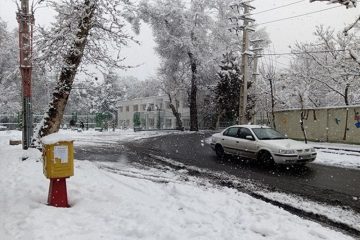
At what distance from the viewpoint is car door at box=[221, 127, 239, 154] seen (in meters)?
14.1

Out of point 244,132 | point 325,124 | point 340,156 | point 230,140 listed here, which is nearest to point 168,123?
point 325,124

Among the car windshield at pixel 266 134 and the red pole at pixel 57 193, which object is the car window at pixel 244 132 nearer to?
the car windshield at pixel 266 134

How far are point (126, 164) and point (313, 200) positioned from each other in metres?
6.81

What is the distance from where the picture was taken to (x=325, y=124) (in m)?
21.3

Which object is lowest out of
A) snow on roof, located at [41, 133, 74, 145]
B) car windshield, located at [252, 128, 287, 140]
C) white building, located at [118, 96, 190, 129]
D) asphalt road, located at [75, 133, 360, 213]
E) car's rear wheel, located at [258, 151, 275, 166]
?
asphalt road, located at [75, 133, 360, 213]

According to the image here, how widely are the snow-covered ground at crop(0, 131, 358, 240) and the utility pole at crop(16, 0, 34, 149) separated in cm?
365

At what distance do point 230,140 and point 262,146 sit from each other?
1952 mm

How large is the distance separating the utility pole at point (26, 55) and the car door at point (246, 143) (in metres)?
7.53

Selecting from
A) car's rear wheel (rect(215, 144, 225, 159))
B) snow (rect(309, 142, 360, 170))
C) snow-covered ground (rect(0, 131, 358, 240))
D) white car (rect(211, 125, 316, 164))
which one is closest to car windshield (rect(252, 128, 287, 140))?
white car (rect(211, 125, 316, 164))

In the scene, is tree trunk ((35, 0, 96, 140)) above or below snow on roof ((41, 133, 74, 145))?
above

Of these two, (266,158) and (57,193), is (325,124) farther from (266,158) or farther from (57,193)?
(57,193)

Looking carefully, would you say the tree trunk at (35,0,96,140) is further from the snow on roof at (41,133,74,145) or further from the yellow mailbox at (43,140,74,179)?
the yellow mailbox at (43,140,74,179)

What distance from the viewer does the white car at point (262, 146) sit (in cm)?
1185

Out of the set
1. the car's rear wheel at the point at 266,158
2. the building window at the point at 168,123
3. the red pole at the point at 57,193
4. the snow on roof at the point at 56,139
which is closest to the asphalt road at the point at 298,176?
the car's rear wheel at the point at 266,158
